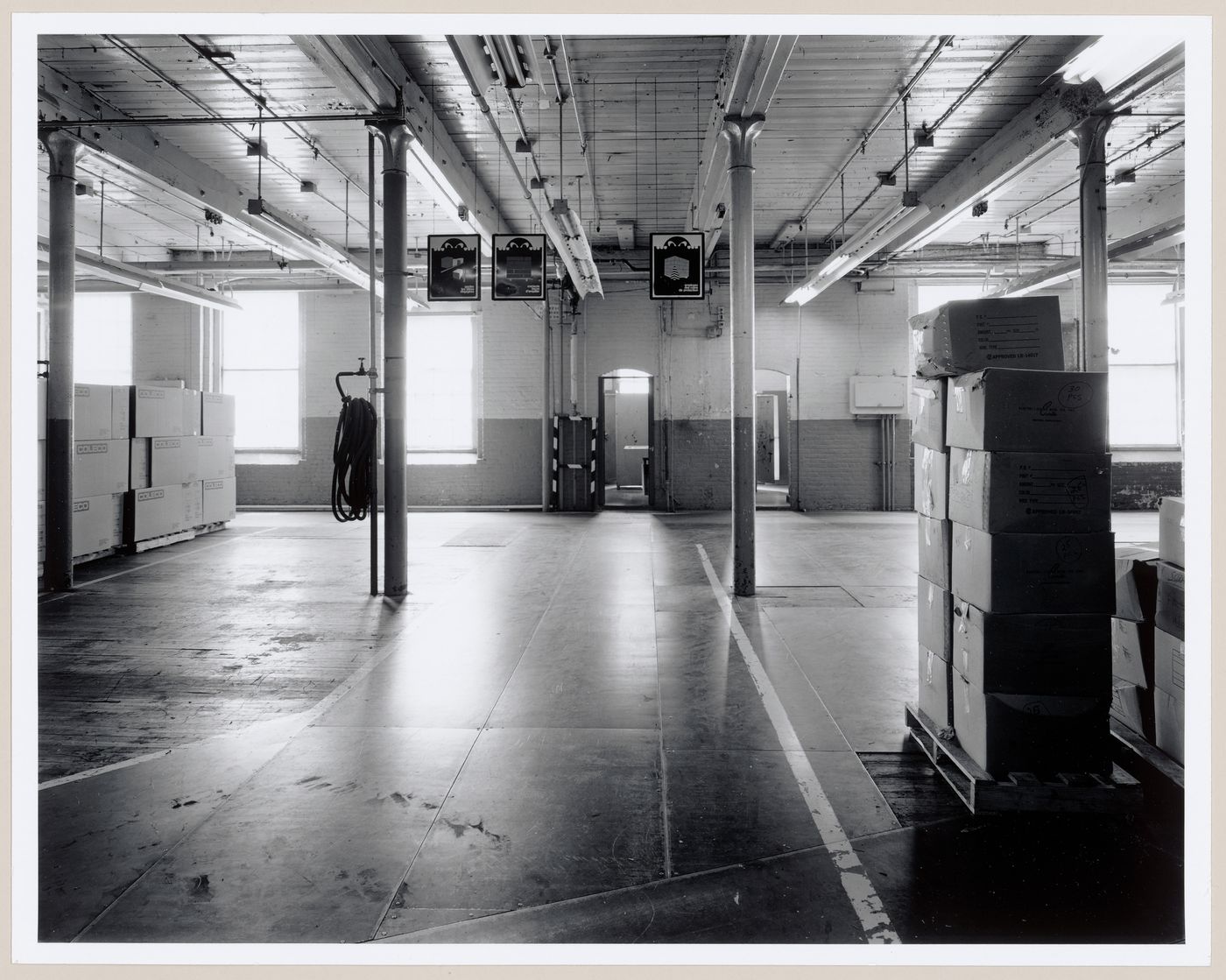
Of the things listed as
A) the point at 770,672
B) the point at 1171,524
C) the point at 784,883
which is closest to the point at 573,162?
the point at 770,672

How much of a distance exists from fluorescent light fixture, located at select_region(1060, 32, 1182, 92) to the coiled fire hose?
5608mm

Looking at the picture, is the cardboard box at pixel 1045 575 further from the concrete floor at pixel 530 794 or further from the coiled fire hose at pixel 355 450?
the coiled fire hose at pixel 355 450

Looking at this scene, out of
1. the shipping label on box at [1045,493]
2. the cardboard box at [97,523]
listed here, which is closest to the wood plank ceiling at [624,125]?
the cardboard box at [97,523]

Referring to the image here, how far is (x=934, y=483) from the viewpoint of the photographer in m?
3.23

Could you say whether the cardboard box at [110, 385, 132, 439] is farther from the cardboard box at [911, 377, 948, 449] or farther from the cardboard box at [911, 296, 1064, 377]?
the cardboard box at [911, 296, 1064, 377]

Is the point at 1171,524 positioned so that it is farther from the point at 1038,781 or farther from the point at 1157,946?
the point at 1157,946

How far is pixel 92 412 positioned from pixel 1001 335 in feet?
30.7

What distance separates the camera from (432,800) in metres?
2.87

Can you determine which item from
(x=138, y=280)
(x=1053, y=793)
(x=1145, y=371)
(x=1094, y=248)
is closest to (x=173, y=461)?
(x=138, y=280)

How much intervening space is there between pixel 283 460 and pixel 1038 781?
14.8m

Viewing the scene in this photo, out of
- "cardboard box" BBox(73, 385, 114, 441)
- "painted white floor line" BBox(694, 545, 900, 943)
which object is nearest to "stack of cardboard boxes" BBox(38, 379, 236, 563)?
"cardboard box" BBox(73, 385, 114, 441)

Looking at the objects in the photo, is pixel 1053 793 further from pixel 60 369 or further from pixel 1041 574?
pixel 60 369

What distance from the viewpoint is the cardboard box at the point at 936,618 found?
3.10 meters

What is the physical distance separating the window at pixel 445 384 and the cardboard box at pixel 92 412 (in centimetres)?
637
